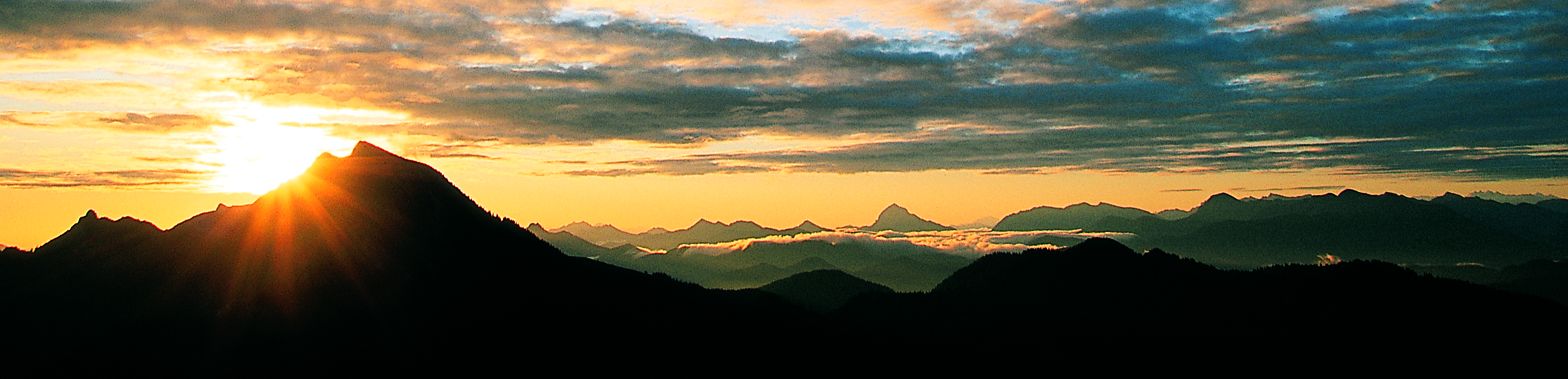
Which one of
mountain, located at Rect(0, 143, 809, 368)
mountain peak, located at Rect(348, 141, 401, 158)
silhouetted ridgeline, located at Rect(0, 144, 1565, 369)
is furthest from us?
mountain peak, located at Rect(348, 141, 401, 158)

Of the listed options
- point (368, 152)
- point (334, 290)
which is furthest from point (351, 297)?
point (368, 152)

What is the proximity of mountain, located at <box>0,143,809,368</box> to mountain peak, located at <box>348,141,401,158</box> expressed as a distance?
0.54m

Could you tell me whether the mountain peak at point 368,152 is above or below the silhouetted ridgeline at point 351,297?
above

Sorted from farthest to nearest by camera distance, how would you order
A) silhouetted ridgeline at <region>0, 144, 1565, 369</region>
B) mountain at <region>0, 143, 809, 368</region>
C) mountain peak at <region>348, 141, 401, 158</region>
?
mountain peak at <region>348, 141, 401, 158</region> → mountain at <region>0, 143, 809, 368</region> → silhouetted ridgeline at <region>0, 144, 1565, 369</region>

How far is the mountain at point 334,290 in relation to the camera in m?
151

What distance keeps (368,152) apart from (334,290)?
4148 cm

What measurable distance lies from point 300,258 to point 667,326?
61492mm

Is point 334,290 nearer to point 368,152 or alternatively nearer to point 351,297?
point 351,297

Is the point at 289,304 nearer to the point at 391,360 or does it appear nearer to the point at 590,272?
the point at 391,360

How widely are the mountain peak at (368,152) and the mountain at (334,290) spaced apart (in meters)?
0.54

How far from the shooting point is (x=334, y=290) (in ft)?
533

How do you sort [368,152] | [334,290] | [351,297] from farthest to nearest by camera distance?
[368,152] < [334,290] < [351,297]

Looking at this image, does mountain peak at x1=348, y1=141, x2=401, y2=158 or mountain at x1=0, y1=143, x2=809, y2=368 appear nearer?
mountain at x1=0, y1=143, x2=809, y2=368

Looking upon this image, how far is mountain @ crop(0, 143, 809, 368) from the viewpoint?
15112 centimetres
